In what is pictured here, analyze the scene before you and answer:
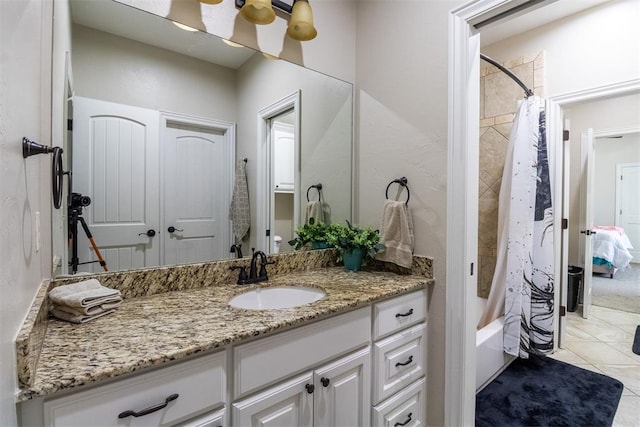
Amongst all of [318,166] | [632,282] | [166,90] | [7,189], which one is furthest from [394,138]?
[632,282]

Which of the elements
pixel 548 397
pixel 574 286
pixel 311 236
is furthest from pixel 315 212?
pixel 574 286

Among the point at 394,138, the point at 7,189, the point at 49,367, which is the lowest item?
the point at 49,367

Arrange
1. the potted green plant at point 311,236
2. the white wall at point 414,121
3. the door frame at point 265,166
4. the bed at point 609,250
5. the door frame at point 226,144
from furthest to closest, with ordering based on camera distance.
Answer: the bed at point 609,250
the potted green plant at point 311,236
the door frame at point 265,166
the white wall at point 414,121
the door frame at point 226,144

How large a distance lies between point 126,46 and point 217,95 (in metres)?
0.39

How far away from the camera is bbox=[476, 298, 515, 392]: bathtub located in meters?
2.02

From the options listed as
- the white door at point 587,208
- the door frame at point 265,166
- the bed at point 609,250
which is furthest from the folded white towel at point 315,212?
the bed at point 609,250

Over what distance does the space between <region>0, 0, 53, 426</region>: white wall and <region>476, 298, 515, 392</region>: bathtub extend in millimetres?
2175

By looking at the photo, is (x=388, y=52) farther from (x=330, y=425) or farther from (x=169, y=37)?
(x=330, y=425)

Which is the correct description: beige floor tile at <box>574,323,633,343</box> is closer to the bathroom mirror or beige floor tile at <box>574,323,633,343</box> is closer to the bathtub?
the bathtub

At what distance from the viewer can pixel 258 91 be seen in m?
1.64

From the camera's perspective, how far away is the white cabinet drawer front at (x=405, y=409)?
1.36 m

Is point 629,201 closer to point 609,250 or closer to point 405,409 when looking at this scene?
point 609,250

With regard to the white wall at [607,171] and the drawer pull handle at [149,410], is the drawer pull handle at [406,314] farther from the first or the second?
the white wall at [607,171]

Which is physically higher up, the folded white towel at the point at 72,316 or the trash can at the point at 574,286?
the folded white towel at the point at 72,316
